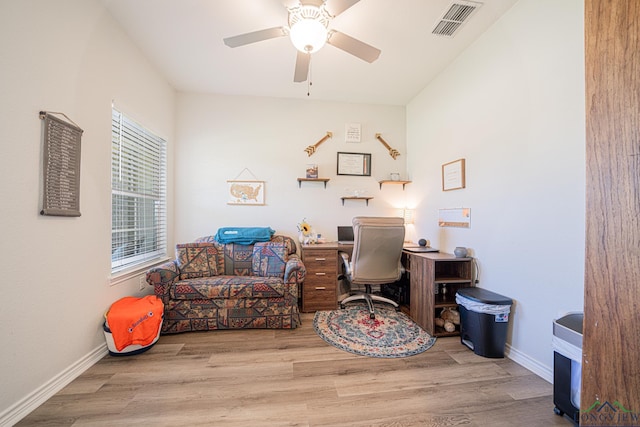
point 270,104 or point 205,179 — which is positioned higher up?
point 270,104

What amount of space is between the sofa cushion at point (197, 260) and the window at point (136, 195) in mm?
459

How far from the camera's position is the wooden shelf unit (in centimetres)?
217

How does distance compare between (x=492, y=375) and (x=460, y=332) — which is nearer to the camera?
(x=492, y=375)

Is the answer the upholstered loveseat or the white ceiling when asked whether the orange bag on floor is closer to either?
the upholstered loveseat

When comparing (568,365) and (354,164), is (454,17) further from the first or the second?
(568,365)

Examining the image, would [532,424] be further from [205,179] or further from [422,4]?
[205,179]

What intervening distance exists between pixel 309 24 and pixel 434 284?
2388mm

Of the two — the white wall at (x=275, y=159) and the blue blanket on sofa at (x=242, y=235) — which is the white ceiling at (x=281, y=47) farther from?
the blue blanket on sofa at (x=242, y=235)

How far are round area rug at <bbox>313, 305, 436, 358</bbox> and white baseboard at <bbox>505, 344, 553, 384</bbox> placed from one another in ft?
1.86

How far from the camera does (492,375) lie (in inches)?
64.9

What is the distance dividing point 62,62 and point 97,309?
1862 mm

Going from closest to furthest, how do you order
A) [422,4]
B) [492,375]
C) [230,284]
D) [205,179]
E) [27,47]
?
[27,47], [492,375], [422,4], [230,284], [205,179]

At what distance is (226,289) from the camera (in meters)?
2.28

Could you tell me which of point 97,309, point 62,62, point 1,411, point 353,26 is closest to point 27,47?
point 62,62
